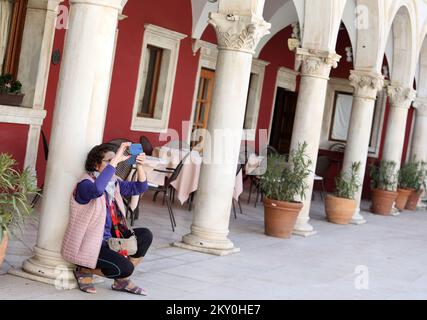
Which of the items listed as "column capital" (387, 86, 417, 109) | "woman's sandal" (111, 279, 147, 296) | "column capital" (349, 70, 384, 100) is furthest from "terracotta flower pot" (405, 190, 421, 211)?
"woman's sandal" (111, 279, 147, 296)

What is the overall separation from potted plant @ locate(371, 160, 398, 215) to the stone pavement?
9.06 feet

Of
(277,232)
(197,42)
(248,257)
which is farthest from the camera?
(197,42)

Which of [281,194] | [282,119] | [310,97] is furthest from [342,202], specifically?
[282,119]

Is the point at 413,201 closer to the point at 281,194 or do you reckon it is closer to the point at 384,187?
the point at 384,187

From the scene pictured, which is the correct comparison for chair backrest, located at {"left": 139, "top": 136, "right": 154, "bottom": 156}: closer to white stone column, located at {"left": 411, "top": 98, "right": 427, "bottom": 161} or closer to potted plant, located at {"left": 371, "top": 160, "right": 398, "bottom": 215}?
potted plant, located at {"left": 371, "top": 160, "right": 398, "bottom": 215}

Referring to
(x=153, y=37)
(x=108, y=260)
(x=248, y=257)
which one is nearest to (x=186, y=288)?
(x=108, y=260)

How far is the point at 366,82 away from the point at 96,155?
6789 millimetres

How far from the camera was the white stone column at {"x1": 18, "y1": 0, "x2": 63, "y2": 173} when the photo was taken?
8.91 m

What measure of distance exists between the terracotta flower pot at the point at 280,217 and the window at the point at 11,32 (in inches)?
134

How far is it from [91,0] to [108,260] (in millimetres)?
1756

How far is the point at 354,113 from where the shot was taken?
1143 centimetres

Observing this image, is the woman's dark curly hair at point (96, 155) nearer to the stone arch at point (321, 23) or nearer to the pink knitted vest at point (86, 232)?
the pink knitted vest at point (86, 232)

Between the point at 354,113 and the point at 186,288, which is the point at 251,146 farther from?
the point at 186,288

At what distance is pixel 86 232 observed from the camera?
5000mm
